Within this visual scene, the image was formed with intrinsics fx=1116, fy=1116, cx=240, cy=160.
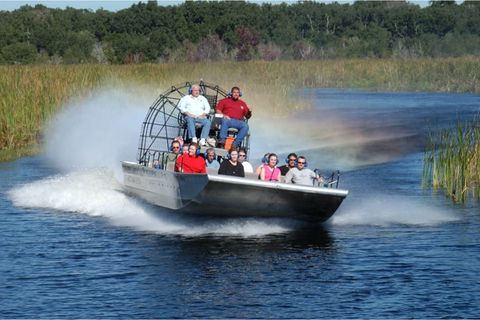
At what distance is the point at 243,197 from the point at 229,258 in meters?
1.73

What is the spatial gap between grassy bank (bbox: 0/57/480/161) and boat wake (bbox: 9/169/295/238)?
286 inches

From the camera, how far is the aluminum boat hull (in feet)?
71.6

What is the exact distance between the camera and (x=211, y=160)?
24.2m

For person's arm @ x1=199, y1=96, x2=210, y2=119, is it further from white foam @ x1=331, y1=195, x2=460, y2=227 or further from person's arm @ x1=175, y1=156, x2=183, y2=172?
white foam @ x1=331, y1=195, x2=460, y2=227

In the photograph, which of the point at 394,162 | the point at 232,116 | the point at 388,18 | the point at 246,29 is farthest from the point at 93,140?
the point at 388,18

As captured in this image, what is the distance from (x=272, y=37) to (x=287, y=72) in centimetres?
3857

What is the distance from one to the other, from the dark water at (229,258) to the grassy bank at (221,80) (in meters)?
7.79

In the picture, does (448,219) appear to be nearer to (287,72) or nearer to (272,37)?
(287,72)

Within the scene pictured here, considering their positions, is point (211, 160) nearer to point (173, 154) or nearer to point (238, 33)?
point (173, 154)

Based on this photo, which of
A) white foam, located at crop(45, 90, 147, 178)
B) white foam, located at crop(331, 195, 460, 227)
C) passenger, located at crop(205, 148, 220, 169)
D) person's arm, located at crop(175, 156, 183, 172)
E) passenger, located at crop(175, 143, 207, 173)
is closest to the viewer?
passenger, located at crop(175, 143, 207, 173)

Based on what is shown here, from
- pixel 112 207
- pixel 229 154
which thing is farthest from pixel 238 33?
pixel 229 154

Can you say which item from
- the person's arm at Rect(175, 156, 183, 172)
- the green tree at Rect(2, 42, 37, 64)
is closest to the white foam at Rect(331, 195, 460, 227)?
the person's arm at Rect(175, 156, 183, 172)

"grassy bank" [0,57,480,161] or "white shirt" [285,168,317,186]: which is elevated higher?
"grassy bank" [0,57,480,161]

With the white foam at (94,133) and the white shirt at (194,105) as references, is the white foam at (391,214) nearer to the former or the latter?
the white shirt at (194,105)
